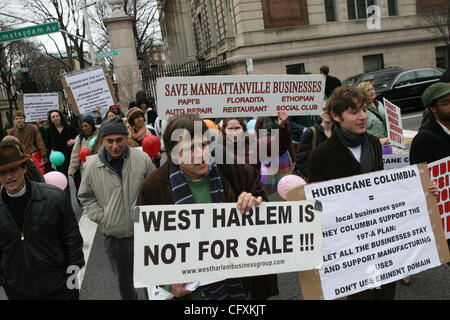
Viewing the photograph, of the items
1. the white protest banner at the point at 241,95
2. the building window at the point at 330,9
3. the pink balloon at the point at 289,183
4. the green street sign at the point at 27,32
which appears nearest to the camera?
the pink balloon at the point at 289,183

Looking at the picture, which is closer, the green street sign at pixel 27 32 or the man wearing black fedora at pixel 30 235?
the man wearing black fedora at pixel 30 235

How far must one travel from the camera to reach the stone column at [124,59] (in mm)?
17188

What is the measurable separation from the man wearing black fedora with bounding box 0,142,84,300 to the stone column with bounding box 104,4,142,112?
1512cm

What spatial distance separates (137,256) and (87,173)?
4.71 feet

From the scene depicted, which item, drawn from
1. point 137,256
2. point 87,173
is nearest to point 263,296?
point 137,256

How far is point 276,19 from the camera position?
906 inches

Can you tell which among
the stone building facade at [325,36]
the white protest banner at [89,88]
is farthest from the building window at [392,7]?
the white protest banner at [89,88]

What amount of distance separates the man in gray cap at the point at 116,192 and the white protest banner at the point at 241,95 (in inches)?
25.0

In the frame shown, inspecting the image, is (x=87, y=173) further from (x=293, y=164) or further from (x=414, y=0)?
(x=414, y=0)

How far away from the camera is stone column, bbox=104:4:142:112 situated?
56.4 feet

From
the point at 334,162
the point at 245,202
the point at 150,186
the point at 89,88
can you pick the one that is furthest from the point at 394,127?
the point at 89,88

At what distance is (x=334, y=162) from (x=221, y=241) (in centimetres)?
99

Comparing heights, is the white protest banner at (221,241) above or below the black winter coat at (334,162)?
below

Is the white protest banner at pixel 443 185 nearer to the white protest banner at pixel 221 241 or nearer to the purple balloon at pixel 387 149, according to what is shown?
the white protest banner at pixel 221 241
